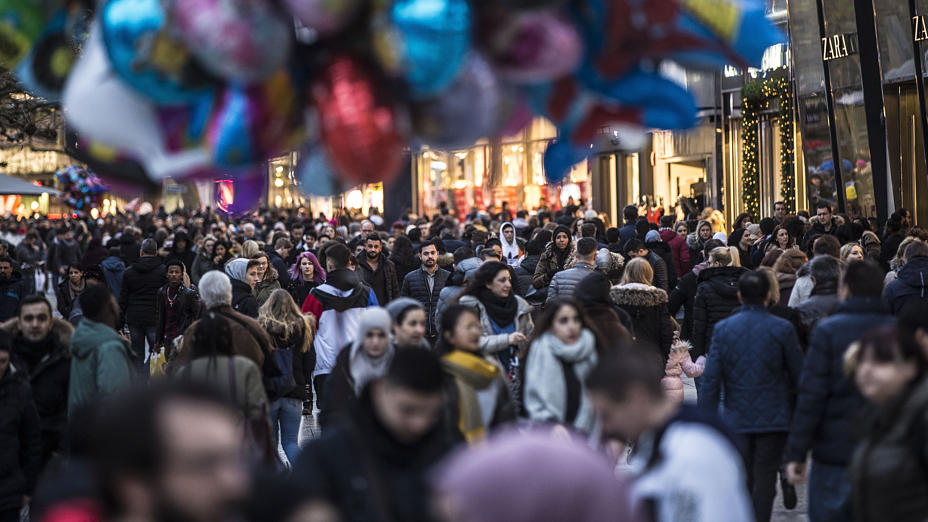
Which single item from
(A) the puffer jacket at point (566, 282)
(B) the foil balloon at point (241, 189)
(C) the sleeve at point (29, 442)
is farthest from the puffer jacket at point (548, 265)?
(B) the foil balloon at point (241, 189)

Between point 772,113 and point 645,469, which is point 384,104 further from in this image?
point 772,113

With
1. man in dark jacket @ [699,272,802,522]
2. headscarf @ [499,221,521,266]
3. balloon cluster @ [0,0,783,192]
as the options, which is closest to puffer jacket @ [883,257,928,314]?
man in dark jacket @ [699,272,802,522]

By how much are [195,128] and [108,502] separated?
37.6 inches

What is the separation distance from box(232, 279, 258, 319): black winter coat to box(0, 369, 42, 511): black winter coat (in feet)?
12.7

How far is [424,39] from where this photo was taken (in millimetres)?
3133

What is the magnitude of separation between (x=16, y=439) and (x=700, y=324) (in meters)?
5.54

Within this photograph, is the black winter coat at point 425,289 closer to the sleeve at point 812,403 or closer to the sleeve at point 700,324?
the sleeve at point 700,324

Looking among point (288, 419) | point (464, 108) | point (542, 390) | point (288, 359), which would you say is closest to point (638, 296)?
point (288, 359)

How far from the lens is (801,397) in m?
6.74

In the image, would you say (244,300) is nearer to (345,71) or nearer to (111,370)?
(111,370)

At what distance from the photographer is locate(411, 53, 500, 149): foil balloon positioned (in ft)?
10.9

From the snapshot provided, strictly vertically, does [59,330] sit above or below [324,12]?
below

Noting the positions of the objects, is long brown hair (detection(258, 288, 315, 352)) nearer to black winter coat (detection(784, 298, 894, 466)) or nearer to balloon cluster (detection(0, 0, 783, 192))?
black winter coat (detection(784, 298, 894, 466))

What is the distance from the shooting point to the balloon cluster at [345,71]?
313 cm
